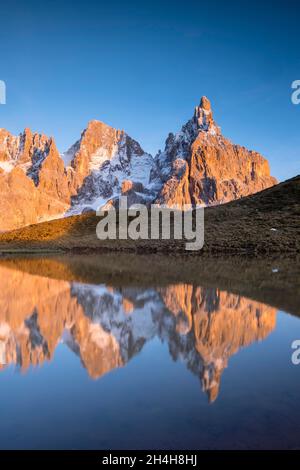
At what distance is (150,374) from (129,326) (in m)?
3.41

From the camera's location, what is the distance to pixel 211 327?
384 inches

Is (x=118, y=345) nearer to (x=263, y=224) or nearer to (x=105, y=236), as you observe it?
(x=263, y=224)

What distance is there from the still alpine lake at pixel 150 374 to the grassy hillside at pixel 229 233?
3090 cm

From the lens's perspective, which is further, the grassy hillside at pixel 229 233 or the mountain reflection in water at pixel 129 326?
the grassy hillside at pixel 229 233

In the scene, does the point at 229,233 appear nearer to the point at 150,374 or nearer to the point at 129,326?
the point at 129,326

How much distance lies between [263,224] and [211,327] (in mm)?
44439

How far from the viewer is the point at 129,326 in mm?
10102

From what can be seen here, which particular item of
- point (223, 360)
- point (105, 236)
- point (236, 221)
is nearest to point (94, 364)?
point (223, 360)

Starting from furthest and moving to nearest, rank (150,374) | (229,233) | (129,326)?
(229,233)
(129,326)
(150,374)

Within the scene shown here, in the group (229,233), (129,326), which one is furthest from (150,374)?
(229,233)

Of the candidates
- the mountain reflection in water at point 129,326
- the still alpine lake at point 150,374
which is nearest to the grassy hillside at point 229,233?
the mountain reflection in water at point 129,326

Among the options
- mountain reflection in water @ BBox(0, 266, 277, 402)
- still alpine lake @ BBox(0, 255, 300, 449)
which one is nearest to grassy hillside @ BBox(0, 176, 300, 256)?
mountain reflection in water @ BBox(0, 266, 277, 402)

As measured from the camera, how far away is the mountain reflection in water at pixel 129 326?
24.7 ft

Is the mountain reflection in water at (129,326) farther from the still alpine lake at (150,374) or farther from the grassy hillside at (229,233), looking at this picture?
the grassy hillside at (229,233)
